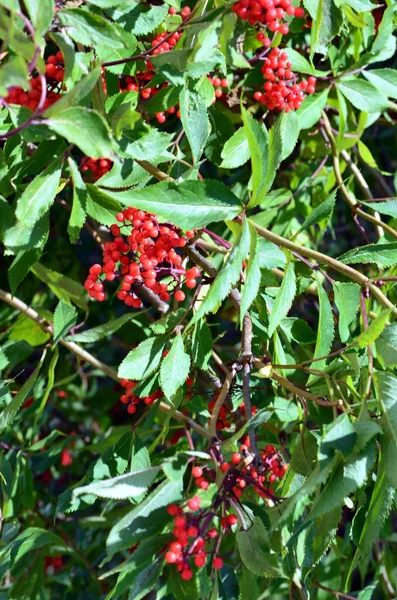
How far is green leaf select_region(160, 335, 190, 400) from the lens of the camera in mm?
880

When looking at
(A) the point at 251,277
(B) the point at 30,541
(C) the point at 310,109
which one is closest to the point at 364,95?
(C) the point at 310,109

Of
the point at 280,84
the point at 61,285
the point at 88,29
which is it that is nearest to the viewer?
the point at 88,29

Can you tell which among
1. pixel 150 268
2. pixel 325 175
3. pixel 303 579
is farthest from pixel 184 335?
pixel 325 175

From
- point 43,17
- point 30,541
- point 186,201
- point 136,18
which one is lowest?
point 30,541

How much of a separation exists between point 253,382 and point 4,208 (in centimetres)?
A: 44

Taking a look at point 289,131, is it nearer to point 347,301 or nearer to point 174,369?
point 347,301

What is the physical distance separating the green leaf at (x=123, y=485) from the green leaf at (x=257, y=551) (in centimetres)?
12

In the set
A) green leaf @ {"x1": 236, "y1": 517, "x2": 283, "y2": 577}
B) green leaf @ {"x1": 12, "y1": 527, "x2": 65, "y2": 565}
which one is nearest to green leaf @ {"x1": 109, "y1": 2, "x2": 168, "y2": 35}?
green leaf @ {"x1": 236, "y1": 517, "x2": 283, "y2": 577}

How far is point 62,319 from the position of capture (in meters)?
1.05

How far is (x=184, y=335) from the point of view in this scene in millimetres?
962

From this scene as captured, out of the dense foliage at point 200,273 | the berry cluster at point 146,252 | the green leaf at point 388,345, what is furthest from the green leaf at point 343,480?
the berry cluster at point 146,252

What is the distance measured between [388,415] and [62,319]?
0.50 metres

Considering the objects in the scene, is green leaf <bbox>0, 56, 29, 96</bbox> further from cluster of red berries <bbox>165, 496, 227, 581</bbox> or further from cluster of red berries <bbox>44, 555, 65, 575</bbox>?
cluster of red berries <bbox>44, 555, 65, 575</bbox>

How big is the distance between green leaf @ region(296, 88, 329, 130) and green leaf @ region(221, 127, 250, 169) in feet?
0.66
